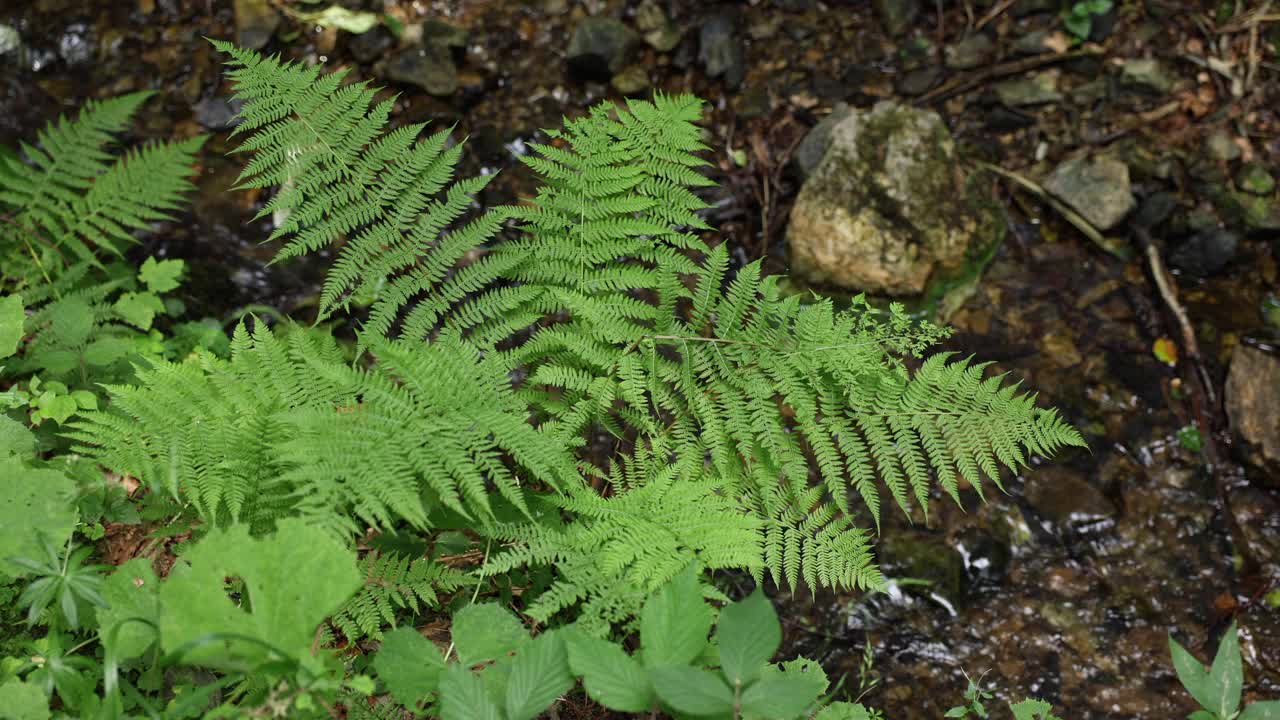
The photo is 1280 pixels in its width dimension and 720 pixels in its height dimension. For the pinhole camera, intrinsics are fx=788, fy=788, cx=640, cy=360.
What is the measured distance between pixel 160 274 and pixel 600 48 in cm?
309

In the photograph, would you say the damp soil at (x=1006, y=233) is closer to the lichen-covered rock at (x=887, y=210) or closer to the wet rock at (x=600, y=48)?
the wet rock at (x=600, y=48)

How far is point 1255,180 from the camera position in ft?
15.6

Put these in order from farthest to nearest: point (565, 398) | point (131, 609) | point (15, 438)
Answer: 1. point (565, 398)
2. point (15, 438)
3. point (131, 609)

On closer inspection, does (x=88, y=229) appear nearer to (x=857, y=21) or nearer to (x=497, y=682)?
(x=497, y=682)

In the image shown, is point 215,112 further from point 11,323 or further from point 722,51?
point 722,51

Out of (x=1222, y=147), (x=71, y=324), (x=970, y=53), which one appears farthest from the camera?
(x=970, y=53)

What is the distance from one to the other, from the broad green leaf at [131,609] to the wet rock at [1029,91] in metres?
5.41

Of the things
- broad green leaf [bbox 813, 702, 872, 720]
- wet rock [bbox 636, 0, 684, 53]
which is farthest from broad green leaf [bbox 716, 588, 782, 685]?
wet rock [bbox 636, 0, 684, 53]

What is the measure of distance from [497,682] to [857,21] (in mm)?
5186

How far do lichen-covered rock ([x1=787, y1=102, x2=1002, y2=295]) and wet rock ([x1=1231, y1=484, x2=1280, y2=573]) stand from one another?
6.06 ft

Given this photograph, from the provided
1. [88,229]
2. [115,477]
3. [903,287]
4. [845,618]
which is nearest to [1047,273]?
[903,287]

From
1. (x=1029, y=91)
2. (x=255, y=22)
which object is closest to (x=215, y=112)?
(x=255, y=22)

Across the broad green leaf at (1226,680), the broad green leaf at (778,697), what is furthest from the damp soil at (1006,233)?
the broad green leaf at (1226,680)

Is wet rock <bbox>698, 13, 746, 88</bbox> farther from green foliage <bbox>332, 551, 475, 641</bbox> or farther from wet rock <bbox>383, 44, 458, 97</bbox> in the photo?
green foliage <bbox>332, 551, 475, 641</bbox>
